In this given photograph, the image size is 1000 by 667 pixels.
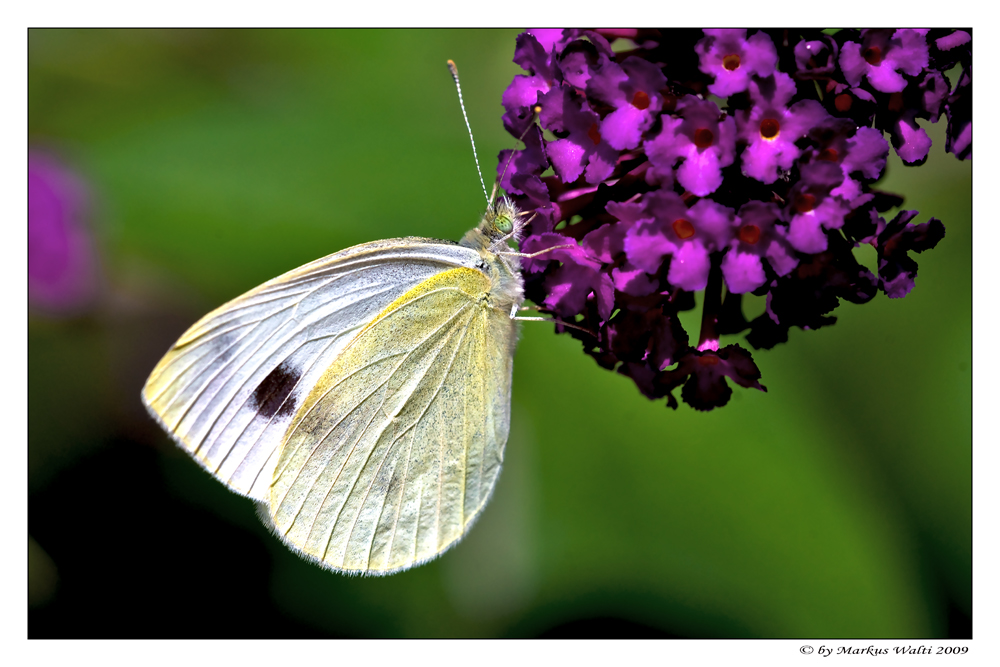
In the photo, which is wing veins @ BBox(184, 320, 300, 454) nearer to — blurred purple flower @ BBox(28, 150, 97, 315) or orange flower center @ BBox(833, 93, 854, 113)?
orange flower center @ BBox(833, 93, 854, 113)

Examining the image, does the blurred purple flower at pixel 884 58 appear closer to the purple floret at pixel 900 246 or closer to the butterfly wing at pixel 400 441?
the purple floret at pixel 900 246

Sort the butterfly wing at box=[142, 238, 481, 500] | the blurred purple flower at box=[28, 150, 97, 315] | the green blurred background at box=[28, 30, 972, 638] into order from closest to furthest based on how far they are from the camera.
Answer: the butterfly wing at box=[142, 238, 481, 500]
the green blurred background at box=[28, 30, 972, 638]
the blurred purple flower at box=[28, 150, 97, 315]

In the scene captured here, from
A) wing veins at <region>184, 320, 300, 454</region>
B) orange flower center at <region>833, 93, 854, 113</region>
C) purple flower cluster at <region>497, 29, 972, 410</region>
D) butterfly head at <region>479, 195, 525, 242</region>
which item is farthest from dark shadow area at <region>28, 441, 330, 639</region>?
orange flower center at <region>833, 93, 854, 113</region>

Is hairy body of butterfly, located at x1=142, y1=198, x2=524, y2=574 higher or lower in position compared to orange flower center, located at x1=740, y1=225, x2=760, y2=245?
lower

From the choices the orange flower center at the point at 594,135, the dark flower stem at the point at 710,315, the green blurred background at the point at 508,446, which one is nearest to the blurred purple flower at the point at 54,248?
the green blurred background at the point at 508,446

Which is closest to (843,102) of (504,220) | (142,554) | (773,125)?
(773,125)

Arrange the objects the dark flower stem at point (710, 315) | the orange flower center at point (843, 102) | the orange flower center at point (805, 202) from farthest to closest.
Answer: the dark flower stem at point (710, 315) < the orange flower center at point (843, 102) < the orange flower center at point (805, 202)

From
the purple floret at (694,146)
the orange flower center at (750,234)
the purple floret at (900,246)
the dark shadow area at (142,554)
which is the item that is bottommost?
the dark shadow area at (142,554)

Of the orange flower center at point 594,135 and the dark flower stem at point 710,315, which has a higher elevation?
the orange flower center at point 594,135

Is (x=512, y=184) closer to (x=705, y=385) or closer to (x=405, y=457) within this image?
(x=705, y=385)

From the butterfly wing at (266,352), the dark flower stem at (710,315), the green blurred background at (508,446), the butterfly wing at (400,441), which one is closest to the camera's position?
the dark flower stem at (710,315)
